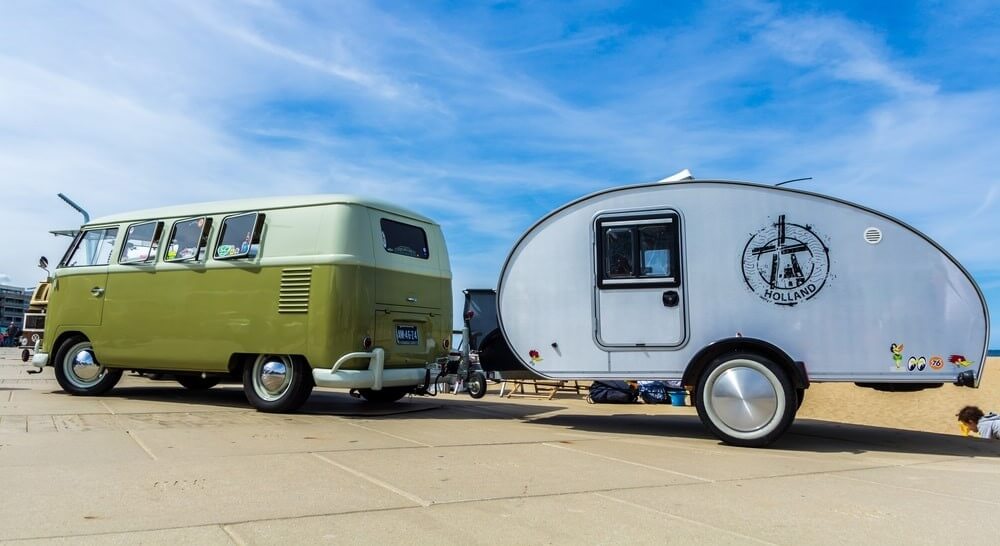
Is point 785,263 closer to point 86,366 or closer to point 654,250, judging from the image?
point 654,250

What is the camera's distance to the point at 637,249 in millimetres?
7094

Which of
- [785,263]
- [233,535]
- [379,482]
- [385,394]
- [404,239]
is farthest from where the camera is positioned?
[385,394]

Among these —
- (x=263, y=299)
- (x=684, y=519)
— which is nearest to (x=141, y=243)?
(x=263, y=299)

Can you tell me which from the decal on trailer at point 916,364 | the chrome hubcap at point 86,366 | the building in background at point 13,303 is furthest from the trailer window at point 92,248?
the building in background at point 13,303

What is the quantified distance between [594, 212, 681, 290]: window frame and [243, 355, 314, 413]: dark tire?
3.76m

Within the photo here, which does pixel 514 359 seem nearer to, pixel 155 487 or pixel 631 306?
pixel 631 306

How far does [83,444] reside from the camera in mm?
5449

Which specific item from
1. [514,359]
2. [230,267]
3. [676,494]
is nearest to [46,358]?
[230,267]

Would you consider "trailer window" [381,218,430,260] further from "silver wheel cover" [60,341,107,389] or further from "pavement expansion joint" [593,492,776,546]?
"pavement expansion joint" [593,492,776,546]

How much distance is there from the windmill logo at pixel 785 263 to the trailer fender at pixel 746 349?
47 cm

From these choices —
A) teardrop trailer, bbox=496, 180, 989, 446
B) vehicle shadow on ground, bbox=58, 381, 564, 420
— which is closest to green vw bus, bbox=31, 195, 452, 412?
vehicle shadow on ground, bbox=58, 381, 564, 420

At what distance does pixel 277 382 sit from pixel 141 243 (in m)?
→ 3.10

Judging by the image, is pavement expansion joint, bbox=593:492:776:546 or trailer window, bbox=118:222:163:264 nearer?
pavement expansion joint, bbox=593:492:776:546

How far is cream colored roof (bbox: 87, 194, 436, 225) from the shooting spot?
8203 millimetres
